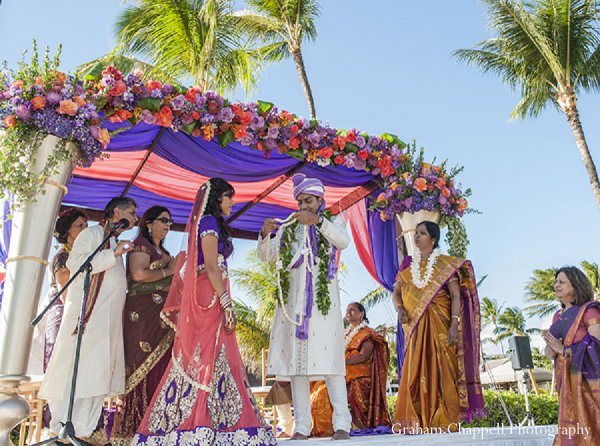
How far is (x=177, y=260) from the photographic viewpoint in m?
4.47

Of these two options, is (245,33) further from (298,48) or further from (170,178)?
(170,178)

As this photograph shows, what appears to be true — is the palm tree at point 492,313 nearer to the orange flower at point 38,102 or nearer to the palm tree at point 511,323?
the palm tree at point 511,323

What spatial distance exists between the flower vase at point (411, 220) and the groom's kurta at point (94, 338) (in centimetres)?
311

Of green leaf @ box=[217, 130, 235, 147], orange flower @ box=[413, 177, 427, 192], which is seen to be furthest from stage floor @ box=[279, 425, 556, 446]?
green leaf @ box=[217, 130, 235, 147]

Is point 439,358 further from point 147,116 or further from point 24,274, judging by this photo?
point 24,274

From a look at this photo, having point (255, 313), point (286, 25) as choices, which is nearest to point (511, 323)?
point (255, 313)

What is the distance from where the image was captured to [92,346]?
4.17 m

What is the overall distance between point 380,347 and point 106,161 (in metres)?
3.49

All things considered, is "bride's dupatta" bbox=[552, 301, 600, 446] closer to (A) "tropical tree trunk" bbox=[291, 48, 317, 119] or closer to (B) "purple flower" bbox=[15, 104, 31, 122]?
(B) "purple flower" bbox=[15, 104, 31, 122]

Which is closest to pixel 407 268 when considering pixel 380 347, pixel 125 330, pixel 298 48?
pixel 380 347

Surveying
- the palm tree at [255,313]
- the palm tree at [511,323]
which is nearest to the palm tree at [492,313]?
the palm tree at [511,323]

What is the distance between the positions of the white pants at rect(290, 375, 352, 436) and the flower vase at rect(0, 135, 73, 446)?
1.94m

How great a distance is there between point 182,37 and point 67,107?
8288 mm

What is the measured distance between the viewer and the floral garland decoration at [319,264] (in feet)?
14.9
